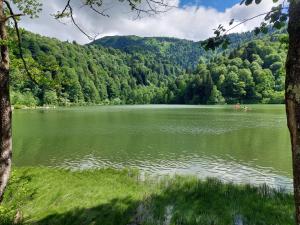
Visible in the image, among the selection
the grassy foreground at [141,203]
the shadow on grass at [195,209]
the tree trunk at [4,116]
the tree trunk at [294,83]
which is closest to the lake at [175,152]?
the shadow on grass at [195,209]

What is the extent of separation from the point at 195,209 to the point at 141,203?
2.58m

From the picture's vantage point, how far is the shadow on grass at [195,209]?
13.3m

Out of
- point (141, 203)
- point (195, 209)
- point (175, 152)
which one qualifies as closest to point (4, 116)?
point (141, 203)

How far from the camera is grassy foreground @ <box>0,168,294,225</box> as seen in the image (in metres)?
13.4

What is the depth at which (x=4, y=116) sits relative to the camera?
32.4 ft

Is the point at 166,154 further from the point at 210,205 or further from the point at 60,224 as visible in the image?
the point at 60,224

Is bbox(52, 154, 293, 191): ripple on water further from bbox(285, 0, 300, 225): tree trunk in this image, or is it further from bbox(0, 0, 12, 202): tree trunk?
bbox(285, 0, 300, 225): tree trunk

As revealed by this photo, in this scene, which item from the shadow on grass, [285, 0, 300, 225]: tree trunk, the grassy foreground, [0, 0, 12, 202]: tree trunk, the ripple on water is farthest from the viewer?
the ripple on water

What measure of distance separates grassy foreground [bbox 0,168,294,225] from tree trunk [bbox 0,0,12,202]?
1607 mm

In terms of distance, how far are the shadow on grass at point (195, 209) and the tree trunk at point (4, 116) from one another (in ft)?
13.1

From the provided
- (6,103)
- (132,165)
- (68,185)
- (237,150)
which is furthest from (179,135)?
(6,103)

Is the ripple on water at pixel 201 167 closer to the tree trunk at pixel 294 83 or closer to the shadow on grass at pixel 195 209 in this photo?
the shadow on grass at pixel 195 209

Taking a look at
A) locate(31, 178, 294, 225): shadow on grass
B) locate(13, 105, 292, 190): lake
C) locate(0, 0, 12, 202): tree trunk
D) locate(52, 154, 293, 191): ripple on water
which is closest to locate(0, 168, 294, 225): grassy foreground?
locate(31, 178, 294, 225): shadow on grass

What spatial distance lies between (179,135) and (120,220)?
1452 inches
